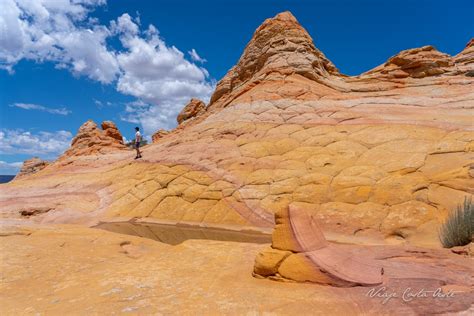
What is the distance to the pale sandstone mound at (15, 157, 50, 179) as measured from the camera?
39.2 metres

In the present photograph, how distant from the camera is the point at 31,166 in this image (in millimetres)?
39875

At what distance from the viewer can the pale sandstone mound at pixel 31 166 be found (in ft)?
129

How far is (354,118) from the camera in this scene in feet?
48.8

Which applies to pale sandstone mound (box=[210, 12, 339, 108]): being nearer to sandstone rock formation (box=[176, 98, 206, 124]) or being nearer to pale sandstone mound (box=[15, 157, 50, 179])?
sandstone rock formation (box=[176, 98, 206, 124])

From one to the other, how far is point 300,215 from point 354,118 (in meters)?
10.2

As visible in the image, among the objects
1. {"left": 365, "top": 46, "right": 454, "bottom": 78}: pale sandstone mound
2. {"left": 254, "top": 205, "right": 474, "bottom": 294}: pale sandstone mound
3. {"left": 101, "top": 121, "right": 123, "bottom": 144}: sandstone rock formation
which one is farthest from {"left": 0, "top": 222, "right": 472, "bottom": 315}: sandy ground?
{"left": 101, "top": 121, "right": 123, "bottom": 144}: sandstone rock formation

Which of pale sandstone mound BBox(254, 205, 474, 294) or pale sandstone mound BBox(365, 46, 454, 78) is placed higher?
pale sandstone mound BBox(365, 46, 454, 78)

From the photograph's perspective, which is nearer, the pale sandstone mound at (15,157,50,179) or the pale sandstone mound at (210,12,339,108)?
the pale sandstone mound at (210,12,339,108)

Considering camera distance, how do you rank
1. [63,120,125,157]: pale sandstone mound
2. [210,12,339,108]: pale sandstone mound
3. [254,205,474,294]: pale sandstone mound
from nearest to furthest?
[254,205,474,294]: pale sandstone mound < [210,12,339,108]: pale sandstone mound < [63,120,125,157]: pale sandstone mound

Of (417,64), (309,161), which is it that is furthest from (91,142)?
(417,64)

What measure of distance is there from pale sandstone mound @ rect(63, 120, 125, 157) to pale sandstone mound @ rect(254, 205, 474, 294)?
957 inches

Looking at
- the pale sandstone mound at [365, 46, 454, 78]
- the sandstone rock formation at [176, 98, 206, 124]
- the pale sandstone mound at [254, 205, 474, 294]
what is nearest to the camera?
the pale sandstone mound at [254, 205, 474, 294]

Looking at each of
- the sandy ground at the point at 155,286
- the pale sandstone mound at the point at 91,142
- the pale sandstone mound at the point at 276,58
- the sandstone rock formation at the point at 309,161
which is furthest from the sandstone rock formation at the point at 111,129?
the sandy ground at the point at 155,286

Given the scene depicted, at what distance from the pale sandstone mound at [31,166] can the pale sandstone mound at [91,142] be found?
12.6m
